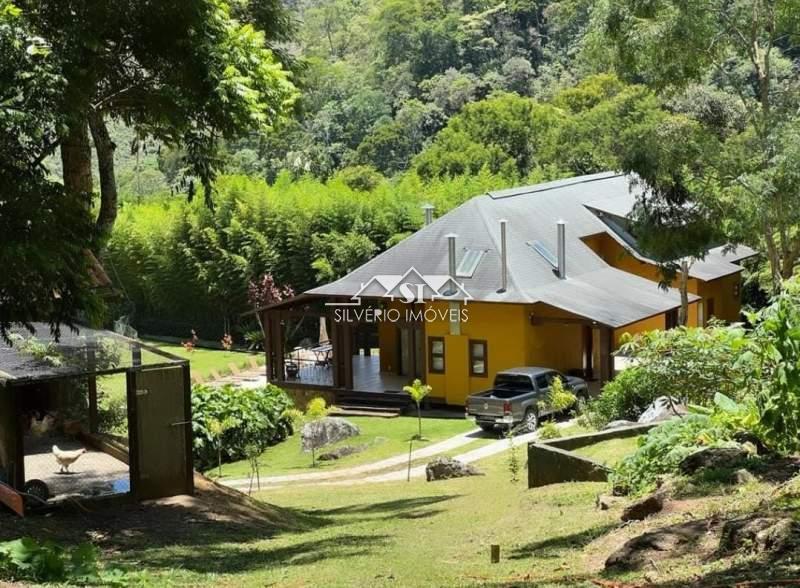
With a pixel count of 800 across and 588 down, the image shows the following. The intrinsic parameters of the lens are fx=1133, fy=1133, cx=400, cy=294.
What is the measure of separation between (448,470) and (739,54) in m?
13.3

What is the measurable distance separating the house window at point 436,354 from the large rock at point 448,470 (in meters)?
10.9

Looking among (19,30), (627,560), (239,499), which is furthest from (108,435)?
(627,560)

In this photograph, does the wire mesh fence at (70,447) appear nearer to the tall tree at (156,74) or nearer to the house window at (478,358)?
the tall tree at (156,74)

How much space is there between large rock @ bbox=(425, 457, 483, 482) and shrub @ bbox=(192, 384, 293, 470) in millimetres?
4819

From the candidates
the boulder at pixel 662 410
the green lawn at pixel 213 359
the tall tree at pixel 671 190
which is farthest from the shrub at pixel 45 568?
the green lawn at pixel 213 359

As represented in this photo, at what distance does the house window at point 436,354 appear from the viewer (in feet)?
102

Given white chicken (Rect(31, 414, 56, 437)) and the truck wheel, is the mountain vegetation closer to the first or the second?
white chicken (Rect(31, 414, 56, 437))

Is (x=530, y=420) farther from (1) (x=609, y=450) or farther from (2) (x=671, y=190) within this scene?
(1) (x=609, y=450)

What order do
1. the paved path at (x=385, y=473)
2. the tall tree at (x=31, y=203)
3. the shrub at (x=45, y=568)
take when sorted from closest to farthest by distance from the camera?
the shrub at (x=45, y=568) → the tall tree at (x=31, y=203) → the paved path at (x=385, y=473)

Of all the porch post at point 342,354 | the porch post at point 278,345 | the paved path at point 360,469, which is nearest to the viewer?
the paved path at point 360,469

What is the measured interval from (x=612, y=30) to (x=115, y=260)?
30.6 meters

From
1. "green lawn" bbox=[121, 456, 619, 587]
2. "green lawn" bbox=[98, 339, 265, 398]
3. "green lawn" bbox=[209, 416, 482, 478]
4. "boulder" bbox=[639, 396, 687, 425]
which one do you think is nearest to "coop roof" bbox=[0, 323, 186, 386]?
"green lawn" bbox=[121, 456, 619, 587]

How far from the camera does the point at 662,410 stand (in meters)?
17.7

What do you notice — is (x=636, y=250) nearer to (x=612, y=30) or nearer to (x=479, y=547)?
(x=612, y=30)
